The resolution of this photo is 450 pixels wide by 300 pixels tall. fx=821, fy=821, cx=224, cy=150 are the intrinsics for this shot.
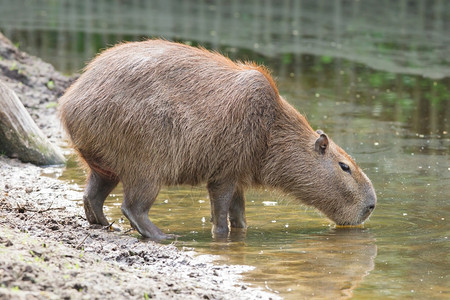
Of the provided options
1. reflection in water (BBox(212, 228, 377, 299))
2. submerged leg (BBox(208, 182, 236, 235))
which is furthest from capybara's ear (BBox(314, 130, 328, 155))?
submerged leg (BBox(208, 182, 236, 235))

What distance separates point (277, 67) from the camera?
1470 centimetres

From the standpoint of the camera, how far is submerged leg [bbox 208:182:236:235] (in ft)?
21.3

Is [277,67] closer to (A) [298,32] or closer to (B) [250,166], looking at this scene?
(A) [298,32]

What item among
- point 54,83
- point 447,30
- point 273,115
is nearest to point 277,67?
point 54,83

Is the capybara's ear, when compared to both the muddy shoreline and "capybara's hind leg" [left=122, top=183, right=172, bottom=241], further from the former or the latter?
the muddy shoreline

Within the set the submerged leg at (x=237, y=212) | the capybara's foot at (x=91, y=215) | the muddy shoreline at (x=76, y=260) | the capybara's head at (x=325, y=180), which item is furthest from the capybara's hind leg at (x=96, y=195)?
the capybara's head at (x=325, y=180)

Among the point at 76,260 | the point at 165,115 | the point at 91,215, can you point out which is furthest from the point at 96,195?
the point at 76,260

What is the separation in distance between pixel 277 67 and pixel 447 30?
19.6 ft

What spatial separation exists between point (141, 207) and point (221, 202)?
2.11 feet

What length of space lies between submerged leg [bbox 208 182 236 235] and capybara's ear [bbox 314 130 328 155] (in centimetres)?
78

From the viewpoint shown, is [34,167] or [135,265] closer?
[135,265]

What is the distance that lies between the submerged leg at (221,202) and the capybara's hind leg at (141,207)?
44 centimetres

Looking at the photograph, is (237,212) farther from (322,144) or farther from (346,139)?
(346,139)

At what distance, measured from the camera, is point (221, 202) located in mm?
6488
